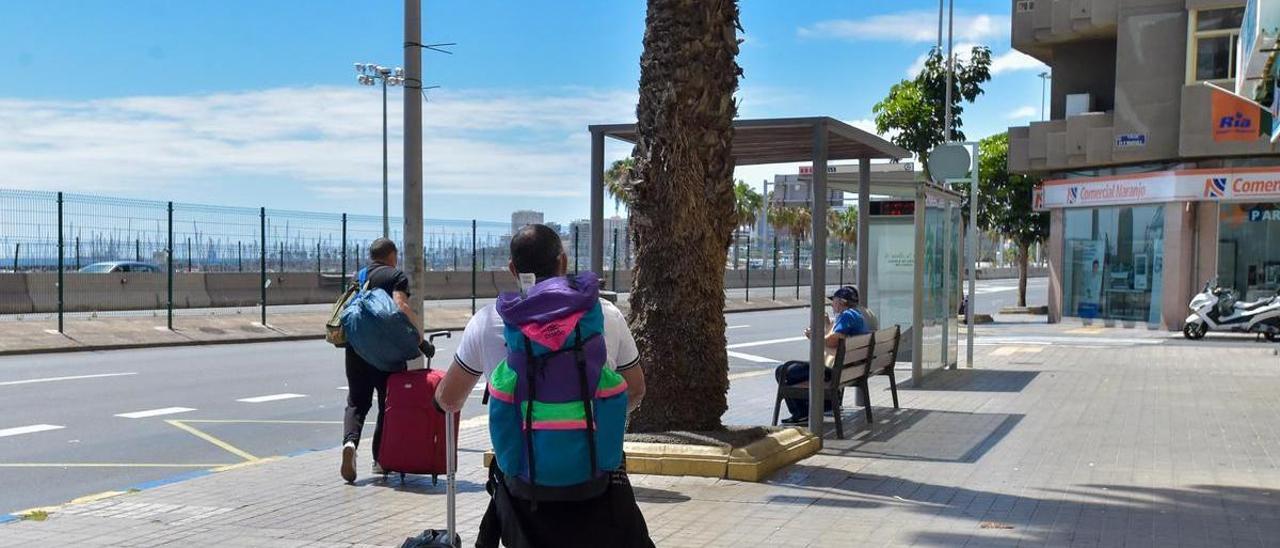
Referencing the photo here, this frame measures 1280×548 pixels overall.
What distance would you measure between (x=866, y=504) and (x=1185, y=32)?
24.2 m

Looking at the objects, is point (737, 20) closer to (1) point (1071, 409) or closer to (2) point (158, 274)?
(1) point (1071, 409)

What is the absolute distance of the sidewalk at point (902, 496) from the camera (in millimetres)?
5992

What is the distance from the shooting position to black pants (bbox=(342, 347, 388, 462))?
747 centimetres

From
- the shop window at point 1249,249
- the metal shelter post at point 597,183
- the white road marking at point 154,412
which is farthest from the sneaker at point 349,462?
the shop window at point 1249,249

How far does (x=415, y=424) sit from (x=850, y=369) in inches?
156

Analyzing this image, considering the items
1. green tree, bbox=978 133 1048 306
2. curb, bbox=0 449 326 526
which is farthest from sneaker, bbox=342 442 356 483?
green tree, bbox=978 133 1048 306

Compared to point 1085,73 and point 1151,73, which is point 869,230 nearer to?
point 1151,73

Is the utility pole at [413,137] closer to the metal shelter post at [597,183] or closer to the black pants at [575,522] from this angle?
the metal shelter post at [597,183]

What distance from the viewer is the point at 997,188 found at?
35.8 metres

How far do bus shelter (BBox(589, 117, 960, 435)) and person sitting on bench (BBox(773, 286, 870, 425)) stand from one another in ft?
2.88

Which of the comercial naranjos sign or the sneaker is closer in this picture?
the sneaker

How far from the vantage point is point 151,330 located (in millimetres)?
21703

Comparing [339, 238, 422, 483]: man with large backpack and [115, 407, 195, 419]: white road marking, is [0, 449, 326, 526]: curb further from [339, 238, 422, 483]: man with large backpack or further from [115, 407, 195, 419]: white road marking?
[115, 407, 195, 419]: white road marking

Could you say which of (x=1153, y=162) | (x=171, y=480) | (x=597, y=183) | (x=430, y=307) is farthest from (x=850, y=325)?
(x=430, y=307)
